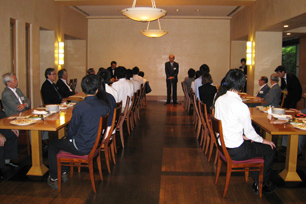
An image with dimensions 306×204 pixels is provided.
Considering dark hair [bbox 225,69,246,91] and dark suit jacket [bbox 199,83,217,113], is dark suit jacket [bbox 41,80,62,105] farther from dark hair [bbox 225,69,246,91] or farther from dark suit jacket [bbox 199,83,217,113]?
dark hair [bbox 225,69,246,91]

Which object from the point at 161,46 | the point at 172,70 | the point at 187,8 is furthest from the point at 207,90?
the point at 161,46

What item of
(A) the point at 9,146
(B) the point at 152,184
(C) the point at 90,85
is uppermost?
(C) the point at 90,85

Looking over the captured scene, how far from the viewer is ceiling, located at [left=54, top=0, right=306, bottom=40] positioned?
903 cm

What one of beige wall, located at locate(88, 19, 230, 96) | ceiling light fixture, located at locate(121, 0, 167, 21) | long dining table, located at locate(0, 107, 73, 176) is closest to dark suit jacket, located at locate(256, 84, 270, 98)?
ceiling light fixture, located at locate(121, 0, 167, 21)

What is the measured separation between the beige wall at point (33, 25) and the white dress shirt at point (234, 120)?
485cm

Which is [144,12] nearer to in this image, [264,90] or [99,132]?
[99,132]

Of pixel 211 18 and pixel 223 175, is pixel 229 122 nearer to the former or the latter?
pixel 223 175

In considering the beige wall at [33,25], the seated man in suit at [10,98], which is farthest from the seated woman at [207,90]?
the beige wall at [33,25]

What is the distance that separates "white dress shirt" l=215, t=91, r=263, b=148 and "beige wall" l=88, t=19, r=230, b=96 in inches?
396

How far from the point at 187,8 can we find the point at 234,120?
8.64 meters

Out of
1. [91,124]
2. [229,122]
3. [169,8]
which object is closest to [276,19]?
[169,8]

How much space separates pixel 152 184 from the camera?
13.4ft

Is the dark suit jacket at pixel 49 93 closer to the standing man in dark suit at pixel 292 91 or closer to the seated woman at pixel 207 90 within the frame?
the seated woman at pixel 207 90

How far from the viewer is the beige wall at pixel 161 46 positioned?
1334 cm
